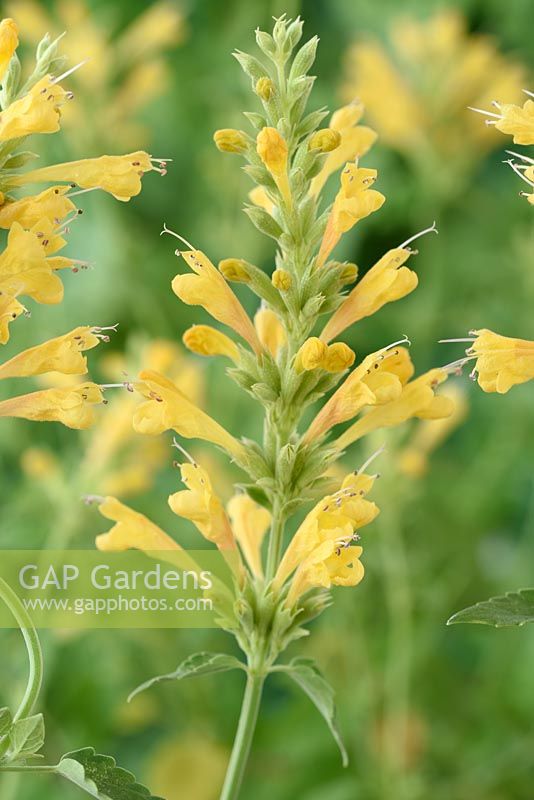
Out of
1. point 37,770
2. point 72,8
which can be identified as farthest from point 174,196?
point 37,770

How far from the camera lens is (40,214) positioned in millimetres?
795

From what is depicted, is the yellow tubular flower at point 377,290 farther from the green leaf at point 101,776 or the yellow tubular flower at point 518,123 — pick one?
the green leaf at point 101,776

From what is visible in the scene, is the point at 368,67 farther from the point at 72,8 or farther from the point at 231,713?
the point at 231,713

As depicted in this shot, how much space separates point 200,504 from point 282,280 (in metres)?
0.18

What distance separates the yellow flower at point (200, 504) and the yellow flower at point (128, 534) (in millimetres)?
48

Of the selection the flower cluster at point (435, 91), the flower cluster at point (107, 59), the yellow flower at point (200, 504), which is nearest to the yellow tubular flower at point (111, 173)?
the yellow flower at point (200, 504)

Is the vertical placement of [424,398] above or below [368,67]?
below

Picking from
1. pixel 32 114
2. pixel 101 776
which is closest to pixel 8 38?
pixel 32 114

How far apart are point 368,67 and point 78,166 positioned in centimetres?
157

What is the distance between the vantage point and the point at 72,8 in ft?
7.95

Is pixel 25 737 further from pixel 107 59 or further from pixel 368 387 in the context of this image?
pixel 107 59

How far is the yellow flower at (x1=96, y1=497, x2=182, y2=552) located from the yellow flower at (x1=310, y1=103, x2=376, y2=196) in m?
0.28

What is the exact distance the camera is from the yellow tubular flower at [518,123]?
0.80 metres

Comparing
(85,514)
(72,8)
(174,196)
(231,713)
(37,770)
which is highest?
(72,8)
